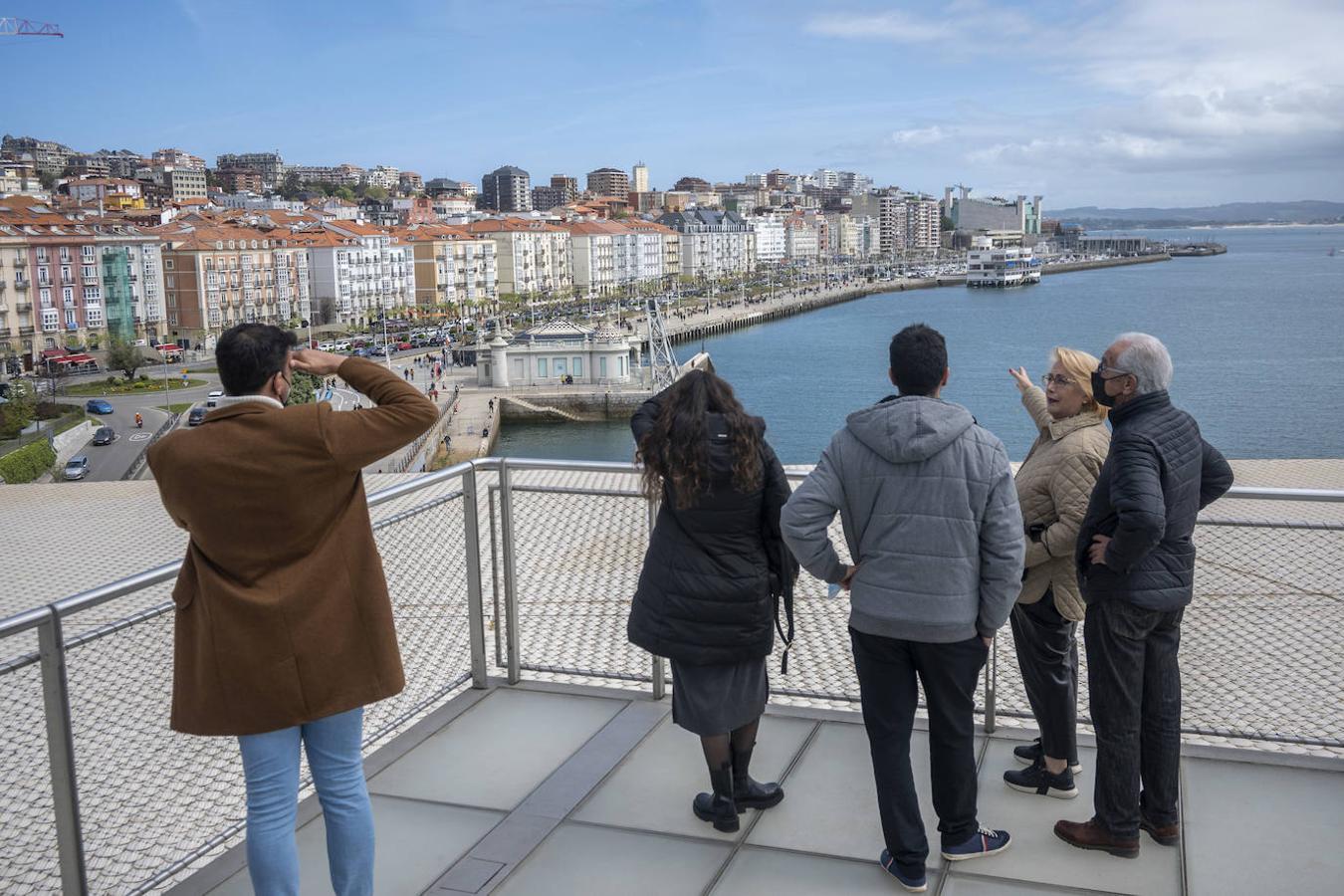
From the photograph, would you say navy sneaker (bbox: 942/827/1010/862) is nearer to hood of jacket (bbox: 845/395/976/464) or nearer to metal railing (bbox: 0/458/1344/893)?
metal railing (bbox: 0/458/1344/893)

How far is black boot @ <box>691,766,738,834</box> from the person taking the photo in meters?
2.82

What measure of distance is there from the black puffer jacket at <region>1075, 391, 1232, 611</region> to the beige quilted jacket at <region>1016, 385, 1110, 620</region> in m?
0.11

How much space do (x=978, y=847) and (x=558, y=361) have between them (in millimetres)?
47844

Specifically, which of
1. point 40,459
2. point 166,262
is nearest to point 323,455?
point 40,459

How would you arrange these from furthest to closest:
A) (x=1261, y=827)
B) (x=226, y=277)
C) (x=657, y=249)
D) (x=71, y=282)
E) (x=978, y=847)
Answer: (x=657, y=249)
(x=226, y=277)
(x=71, y=282)
(x=1261, y=827)
(x=978, y=847)

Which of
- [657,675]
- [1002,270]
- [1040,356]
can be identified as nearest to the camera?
[657,675]

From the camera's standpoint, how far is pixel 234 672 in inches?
81.7

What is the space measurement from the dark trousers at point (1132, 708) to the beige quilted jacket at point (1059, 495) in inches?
6.4

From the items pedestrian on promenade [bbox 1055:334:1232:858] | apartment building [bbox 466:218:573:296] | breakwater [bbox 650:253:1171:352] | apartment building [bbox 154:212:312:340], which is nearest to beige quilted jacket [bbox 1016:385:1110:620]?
pedestrian on promenade [bbox 1055:334:1232:858]

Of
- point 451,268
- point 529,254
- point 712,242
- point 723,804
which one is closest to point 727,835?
point 723,804

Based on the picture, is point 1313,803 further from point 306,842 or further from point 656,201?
point 656,201

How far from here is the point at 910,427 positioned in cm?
237

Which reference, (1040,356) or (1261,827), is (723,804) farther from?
(1040,356)

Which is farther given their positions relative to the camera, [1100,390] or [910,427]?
[1100,390]
